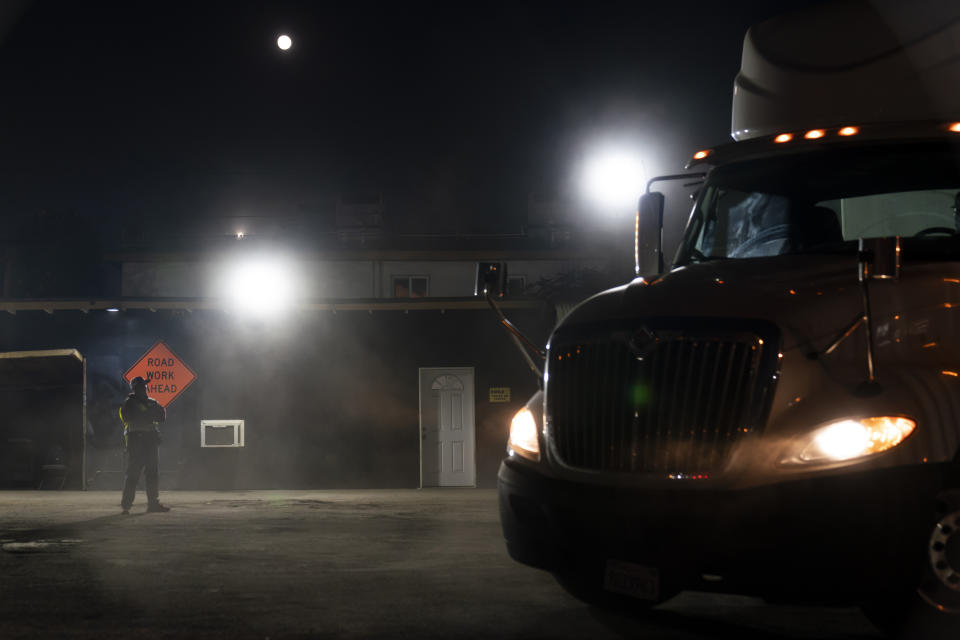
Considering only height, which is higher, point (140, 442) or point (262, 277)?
point (262, 277)

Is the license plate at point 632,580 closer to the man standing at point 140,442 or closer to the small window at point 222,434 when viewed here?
the man standing at point 140,442

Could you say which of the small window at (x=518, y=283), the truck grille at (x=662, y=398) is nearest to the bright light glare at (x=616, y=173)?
the truck grille at (x=662, y=398)

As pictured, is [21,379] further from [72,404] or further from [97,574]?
[97,574]

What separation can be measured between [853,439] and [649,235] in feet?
10.1

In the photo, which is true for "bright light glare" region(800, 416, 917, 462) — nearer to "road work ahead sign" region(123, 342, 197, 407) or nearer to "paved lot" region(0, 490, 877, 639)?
"paved lot" region(0, 490, 877, 639)

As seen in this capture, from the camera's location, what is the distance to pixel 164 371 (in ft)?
75.5

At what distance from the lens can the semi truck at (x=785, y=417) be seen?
16.0 feet

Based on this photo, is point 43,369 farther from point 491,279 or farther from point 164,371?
point 491,279

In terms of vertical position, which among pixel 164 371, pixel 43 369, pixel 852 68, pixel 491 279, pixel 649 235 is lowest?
pixel 164 371

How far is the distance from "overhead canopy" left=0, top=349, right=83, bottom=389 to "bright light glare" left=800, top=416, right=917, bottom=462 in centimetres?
2184

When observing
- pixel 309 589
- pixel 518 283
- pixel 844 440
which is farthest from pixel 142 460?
pixel 518 283

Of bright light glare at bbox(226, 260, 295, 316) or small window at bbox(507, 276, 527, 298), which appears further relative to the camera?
small window at bbox(507, 276, 527, 298)

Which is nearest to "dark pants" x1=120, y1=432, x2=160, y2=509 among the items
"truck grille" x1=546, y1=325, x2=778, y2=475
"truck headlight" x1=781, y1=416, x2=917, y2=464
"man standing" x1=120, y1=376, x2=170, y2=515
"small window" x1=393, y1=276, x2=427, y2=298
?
"man standing" x1=120, y1=376, x2=170, y2=515

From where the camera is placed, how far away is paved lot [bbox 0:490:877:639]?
6.46 m
